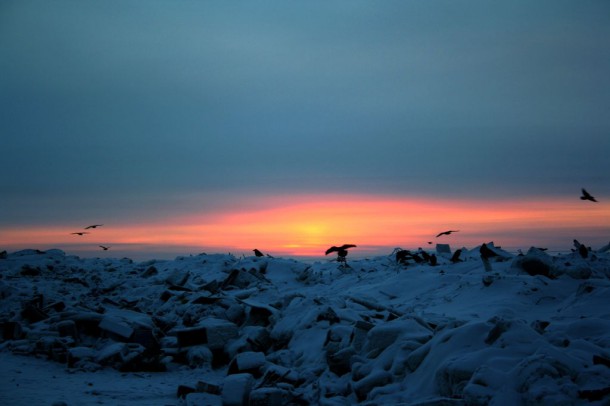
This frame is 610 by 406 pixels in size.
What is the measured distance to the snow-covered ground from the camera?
14.7 ft

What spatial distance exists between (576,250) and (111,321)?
825 centimetres

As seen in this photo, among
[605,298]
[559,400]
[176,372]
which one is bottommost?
[176,372]

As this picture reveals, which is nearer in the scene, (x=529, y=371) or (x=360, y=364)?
(x=529, y=371)

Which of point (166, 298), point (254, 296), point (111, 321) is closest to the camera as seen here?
point (111, 321)

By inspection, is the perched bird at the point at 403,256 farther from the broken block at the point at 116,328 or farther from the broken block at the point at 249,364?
the broken block at the point at 116,328

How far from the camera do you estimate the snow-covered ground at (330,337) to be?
4.49 m

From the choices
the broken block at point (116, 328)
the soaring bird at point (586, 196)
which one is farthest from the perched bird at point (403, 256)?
the broken block at point (116, 328)

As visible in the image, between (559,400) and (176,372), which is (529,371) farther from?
(176,372)

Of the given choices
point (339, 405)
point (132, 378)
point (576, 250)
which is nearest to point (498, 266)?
point (576, 250)

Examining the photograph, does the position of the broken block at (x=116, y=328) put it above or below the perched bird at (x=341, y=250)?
below

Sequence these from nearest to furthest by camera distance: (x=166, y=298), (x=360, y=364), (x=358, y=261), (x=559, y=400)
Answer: (x=559, y=400) → (x=360, y=364) → (x=166, y=298) → (x=358, y=261)

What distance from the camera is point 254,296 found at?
1049 centimetres

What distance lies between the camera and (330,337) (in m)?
6.90

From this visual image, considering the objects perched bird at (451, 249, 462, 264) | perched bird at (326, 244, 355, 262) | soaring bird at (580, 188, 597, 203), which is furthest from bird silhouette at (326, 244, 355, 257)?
soaring bird at (580, 188, 597, 203)
